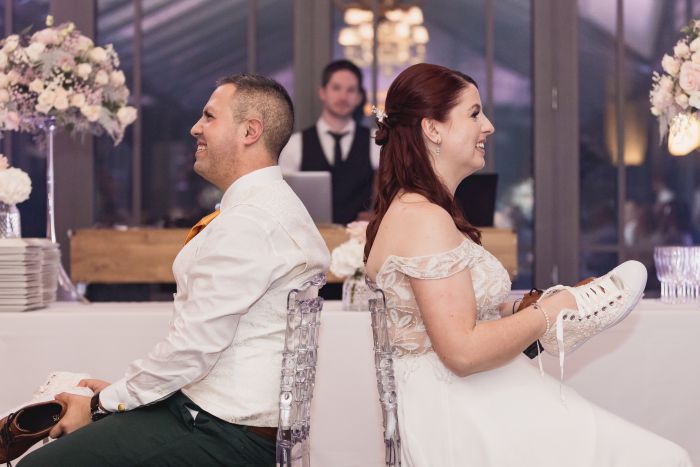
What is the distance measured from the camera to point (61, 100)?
2863mm

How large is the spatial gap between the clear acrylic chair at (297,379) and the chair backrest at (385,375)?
11 cm

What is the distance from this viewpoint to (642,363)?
8.45ft

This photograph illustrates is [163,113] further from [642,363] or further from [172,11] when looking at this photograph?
[642,363]

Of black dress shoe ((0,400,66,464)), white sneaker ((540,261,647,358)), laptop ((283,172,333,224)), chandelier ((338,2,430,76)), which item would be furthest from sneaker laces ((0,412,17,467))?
chandelier ((338,2,430,76))

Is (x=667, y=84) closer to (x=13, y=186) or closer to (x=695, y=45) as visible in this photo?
(x=695, y=45)

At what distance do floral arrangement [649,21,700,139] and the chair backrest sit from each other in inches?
59.4

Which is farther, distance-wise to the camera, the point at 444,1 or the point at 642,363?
the point at 444,1

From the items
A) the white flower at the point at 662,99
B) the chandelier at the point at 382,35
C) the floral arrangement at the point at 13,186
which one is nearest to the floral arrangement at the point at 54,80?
the floral arrangement at the point at 13,186

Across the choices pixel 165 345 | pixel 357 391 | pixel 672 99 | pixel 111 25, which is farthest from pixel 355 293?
pixel 111 25

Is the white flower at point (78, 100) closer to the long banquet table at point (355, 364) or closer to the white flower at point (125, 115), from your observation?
the white flower at point (125, 115)

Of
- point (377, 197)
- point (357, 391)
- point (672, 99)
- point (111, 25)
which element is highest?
point (111, 25)

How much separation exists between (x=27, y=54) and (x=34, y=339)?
93cm

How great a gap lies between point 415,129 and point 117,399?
0.81 m

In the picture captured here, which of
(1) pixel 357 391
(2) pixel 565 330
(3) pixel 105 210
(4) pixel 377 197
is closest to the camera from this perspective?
(2) pixel 565 330
